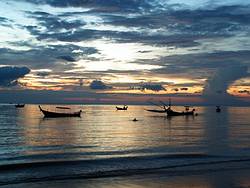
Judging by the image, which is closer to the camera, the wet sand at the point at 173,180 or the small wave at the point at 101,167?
the wet sand at the point at 173,180

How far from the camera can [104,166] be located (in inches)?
1208

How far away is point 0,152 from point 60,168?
1216cm

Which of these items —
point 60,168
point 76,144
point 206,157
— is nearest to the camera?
point 60,168

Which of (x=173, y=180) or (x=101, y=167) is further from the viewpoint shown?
(x=101, y=167)

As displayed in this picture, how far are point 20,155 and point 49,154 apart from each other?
9.73 feet

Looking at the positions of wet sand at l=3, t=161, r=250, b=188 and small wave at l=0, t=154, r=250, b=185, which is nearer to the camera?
wet sand at l=3, t=161, r=250, b=188

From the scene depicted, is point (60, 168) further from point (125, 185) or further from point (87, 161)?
point (125, 185)

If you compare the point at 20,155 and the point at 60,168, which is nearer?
the point at 60,168

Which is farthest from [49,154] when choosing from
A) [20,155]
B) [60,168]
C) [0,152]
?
[60,168]

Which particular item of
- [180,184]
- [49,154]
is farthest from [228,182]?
[49,154]

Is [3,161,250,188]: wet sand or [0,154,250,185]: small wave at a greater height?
[3,161,250,188]: wet sand

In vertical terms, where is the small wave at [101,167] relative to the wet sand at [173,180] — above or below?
below

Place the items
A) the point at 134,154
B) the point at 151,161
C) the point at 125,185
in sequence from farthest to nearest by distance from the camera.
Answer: the point at 134,154 < the point at 151,161 < the point at 125,185

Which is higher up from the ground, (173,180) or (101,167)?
(173,180)
